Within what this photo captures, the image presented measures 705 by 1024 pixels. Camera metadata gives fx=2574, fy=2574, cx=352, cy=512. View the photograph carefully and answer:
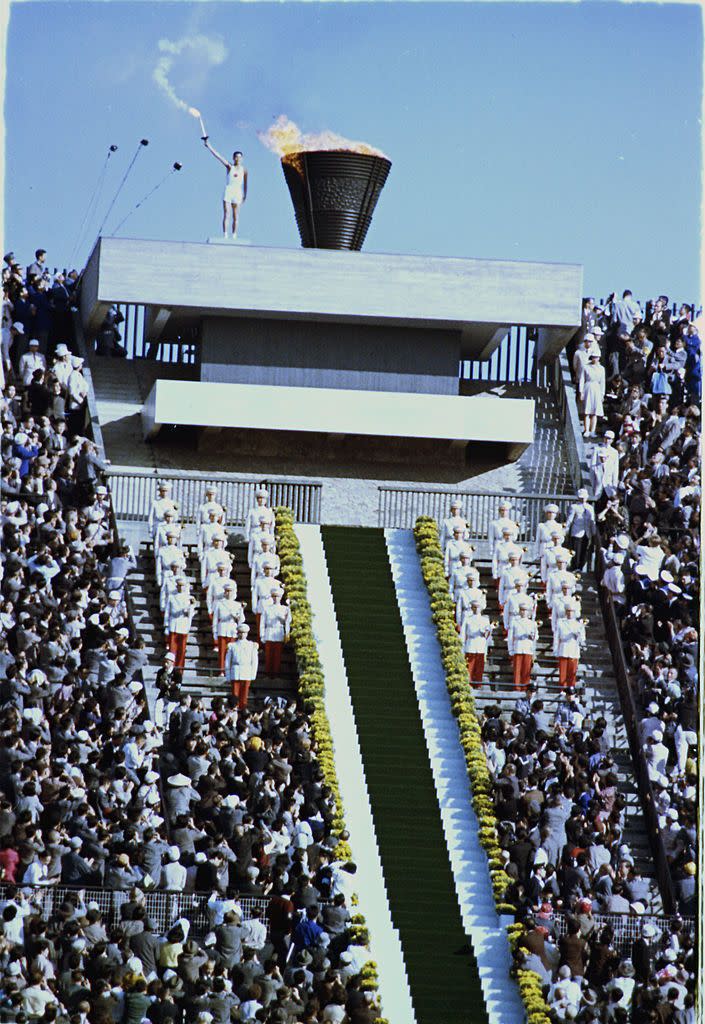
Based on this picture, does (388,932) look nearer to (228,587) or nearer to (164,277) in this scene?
(228,587)

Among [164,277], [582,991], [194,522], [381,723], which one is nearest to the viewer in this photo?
[582,991]

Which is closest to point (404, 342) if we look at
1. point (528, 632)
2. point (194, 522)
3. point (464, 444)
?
point (464, 444)

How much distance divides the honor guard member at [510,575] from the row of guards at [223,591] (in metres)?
3.16

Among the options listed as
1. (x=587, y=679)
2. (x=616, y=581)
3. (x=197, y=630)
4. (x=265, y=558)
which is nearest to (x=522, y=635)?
(x=587, y=679)

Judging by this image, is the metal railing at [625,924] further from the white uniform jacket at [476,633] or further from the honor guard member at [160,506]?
the honor guard member at [160,506]

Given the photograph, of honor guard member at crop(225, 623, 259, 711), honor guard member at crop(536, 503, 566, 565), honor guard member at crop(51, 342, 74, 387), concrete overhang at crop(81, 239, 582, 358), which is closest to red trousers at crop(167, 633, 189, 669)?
honor guard member at crop(225, 623, 259, 711)

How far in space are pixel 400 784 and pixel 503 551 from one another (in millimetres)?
5022

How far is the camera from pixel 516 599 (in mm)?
35938

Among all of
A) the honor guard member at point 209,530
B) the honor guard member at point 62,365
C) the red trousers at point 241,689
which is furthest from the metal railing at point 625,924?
the honor guard member at point 62,365

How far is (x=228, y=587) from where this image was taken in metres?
35.1

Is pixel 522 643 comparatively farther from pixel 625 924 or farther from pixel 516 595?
pixel 625 924

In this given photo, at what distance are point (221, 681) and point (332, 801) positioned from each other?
413cm

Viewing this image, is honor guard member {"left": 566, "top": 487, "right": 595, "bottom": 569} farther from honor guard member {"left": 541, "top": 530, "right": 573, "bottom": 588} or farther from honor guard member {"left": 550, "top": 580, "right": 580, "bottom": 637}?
honor guard member {"left": 550, "top": 580, "right": 580, "bottom": 637}

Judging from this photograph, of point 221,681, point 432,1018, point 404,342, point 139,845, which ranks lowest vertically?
point 432,1018
